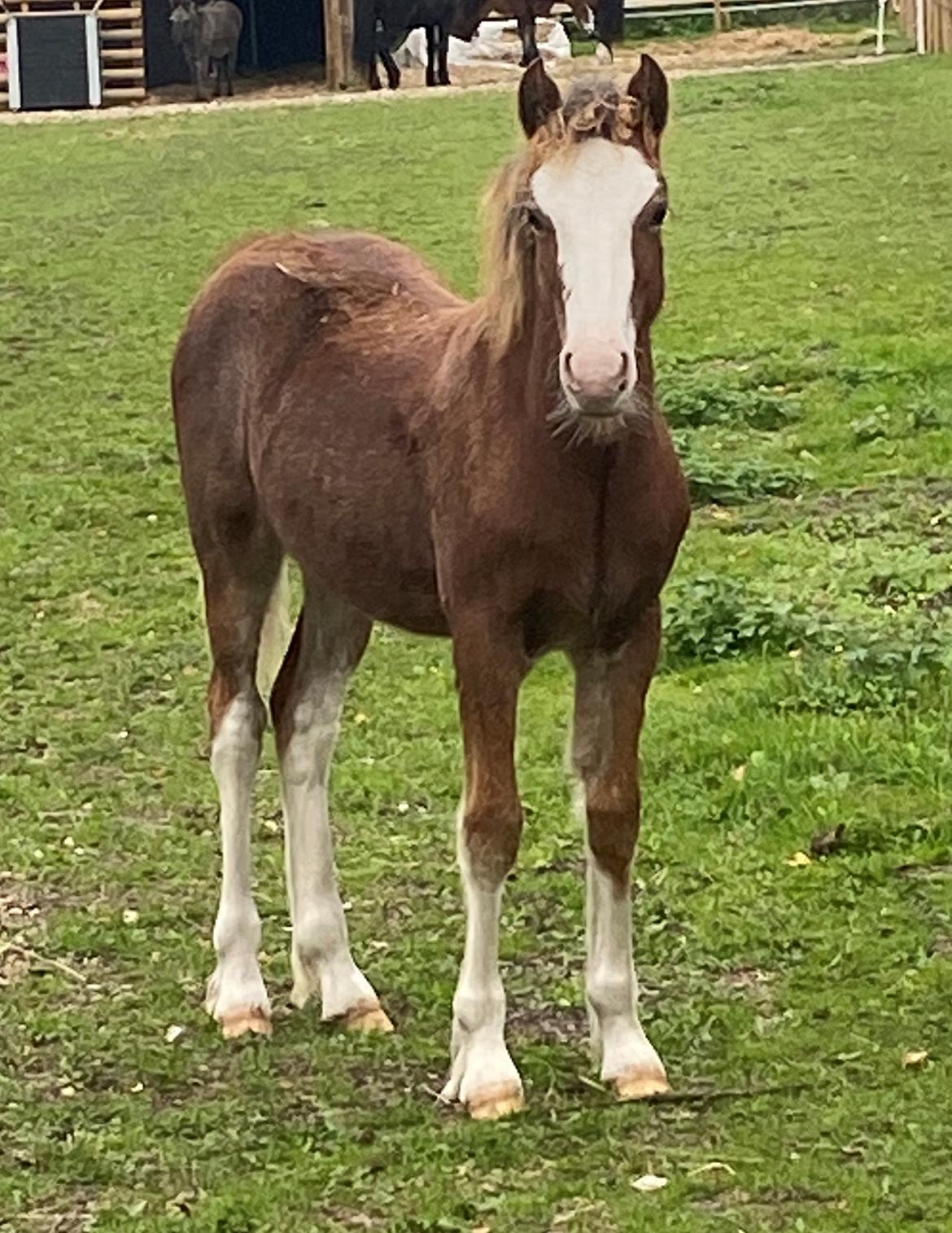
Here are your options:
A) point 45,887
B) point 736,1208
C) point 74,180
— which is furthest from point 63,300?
point 736,1208

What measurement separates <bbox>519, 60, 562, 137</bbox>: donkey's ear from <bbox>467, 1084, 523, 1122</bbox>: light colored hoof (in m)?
1.64

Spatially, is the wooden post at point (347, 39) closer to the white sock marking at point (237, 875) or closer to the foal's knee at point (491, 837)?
the white sock marking at point (237, 875)

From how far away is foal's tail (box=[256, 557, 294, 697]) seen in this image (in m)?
5.35

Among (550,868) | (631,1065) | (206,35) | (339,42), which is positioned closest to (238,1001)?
(631,1065)

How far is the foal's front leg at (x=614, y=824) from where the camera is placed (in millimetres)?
4609

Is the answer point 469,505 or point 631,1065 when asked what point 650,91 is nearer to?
point 469,505

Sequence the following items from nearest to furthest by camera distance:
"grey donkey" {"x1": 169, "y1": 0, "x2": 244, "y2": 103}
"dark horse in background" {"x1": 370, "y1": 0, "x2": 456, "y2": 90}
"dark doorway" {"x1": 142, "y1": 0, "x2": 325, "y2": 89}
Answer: "grey donkey" {"x1": 169, "y1": 0, "x2": 244, "y2": 103}, "dark horse in background" {"x1": 370, "y1": 0, "x2": 456, "y2": 90}, "dark doorway" {"x1": 142, "y1": 0, "x2": 325, "y2": 89}

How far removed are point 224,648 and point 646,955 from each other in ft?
3.47

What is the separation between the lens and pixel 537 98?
4277 mm

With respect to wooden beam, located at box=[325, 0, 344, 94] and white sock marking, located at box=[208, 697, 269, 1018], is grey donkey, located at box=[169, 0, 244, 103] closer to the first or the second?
wooden beam, located at box=[325, 0, 344, 94]

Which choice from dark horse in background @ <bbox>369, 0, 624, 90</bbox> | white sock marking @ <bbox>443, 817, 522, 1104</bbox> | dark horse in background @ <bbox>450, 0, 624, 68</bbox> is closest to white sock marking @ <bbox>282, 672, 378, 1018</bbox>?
white sock marking @ <bbox>443, 817, 522, 1104</bbox>

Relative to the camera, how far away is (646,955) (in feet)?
17.3

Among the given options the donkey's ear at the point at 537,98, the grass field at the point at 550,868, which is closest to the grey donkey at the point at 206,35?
the grass field at the point at 550,868

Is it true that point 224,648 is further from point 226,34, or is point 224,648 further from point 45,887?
point 226,34
